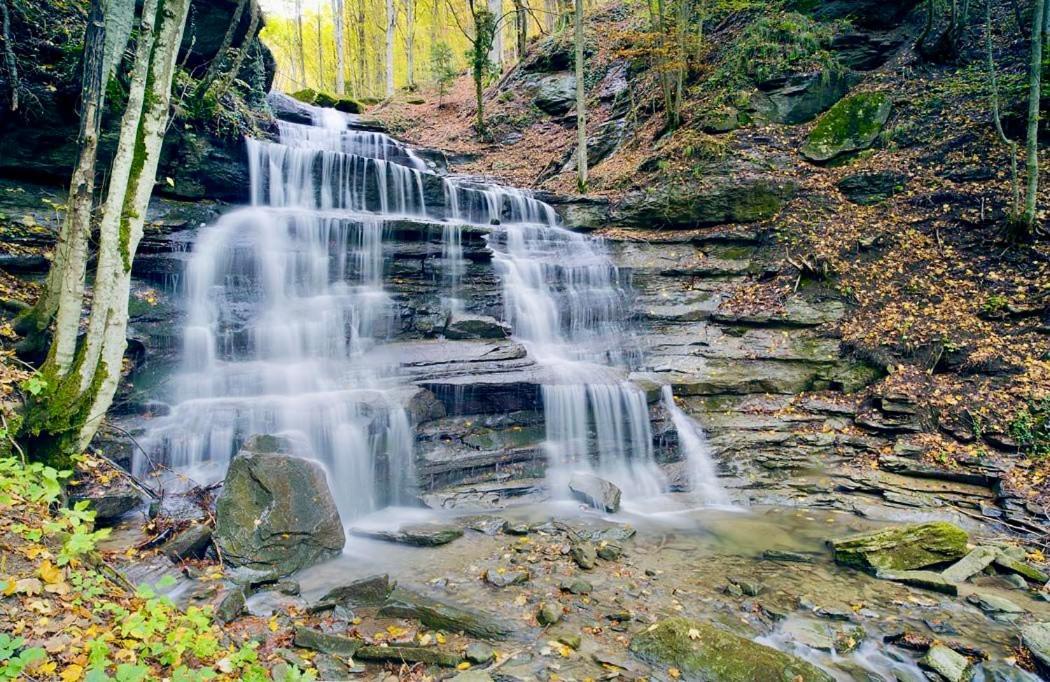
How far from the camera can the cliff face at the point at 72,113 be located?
28.6 feet

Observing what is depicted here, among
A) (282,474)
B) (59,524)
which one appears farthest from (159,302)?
(59,524)

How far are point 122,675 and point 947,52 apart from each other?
19.7 m

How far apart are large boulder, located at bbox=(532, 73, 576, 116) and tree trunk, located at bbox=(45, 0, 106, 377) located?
18051mm

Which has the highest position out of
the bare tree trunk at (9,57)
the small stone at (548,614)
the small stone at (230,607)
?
the bare tree trunk at (9,57)

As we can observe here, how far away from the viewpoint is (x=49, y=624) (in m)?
2.85

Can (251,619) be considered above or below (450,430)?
below

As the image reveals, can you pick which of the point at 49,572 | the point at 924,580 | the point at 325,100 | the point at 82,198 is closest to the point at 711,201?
the point at 924,580

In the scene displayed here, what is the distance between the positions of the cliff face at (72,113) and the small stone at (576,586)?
7.50 meters

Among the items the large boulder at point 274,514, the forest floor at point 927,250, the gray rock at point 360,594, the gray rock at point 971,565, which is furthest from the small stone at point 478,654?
the forest floor at point 927,250

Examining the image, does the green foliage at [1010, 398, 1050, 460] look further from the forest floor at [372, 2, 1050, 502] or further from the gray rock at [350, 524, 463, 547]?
the gray rock at [350, 524, 463, 547]

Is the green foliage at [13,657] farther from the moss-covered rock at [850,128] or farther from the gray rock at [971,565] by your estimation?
the moss-covered rock at [850,128]

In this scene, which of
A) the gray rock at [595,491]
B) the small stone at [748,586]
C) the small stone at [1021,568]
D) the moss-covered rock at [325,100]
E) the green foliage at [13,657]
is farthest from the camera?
the moss-covered rock at [325,100]

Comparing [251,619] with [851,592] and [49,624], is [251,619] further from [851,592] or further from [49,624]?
[851,592]

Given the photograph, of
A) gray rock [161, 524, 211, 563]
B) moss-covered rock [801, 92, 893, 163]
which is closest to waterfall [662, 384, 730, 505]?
gray rock [161, 524, 211, 563]
